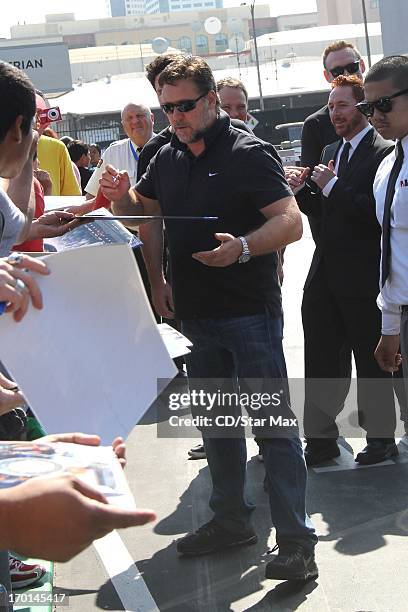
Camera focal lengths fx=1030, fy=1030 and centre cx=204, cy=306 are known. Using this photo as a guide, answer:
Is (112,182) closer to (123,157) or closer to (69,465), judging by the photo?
(69,465)

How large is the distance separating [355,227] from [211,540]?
6.48ft

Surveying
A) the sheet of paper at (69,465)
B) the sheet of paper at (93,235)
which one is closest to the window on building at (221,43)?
the sheet of paper at (93,235)

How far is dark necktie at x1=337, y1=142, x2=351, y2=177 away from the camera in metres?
5.74

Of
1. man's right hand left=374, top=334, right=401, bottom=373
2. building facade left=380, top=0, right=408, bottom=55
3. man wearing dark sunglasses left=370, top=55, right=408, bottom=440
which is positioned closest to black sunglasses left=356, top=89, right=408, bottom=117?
man wearing dark sunglasses left=370, top=55, right=408, bottom=440

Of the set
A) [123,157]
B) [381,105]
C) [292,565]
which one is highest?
[381,105]

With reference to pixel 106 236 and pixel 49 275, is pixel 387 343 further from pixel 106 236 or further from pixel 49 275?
pixel 49 275

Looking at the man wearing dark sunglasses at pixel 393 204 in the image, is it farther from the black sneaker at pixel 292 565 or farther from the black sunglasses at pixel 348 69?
the black sunglasses at pixel 348 69

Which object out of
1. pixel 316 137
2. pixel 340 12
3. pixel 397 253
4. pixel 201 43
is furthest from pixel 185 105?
pixel 201 43

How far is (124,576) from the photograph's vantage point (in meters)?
4.51

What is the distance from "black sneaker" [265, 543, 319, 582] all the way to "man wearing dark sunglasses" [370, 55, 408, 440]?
89 centimetres

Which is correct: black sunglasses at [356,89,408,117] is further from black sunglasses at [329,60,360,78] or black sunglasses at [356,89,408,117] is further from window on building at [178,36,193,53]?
window on building at [178,36,193,53]

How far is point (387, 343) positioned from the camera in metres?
4.49

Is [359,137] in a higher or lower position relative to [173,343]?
higher

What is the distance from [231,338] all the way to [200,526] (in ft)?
3.58
